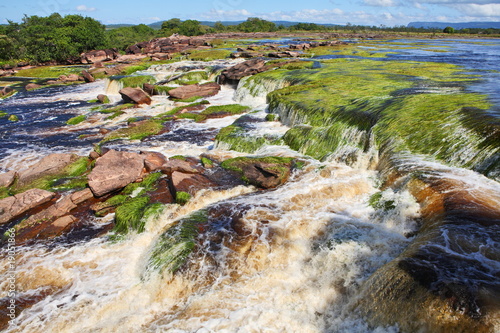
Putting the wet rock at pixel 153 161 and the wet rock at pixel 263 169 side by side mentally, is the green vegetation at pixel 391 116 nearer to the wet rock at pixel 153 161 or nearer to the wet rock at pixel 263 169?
the wet rock at pixel 263 169

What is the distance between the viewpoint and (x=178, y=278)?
7.53m

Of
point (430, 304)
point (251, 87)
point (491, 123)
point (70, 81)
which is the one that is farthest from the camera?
point (70, 81)

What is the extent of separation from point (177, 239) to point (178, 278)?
143 centimetres

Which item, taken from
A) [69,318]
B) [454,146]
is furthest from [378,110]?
[69,318]

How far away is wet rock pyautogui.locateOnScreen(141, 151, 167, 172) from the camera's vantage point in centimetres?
1414

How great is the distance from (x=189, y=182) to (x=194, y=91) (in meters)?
19.2

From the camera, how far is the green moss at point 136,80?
34.4m

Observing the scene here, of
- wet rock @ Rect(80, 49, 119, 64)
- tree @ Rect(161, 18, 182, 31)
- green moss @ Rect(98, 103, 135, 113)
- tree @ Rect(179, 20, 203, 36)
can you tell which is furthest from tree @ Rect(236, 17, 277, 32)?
green moss @ Rect(98, 103, 135, 113)

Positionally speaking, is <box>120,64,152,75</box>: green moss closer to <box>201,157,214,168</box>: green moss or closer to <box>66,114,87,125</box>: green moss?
<box>66,114,87,125</box>: green moss

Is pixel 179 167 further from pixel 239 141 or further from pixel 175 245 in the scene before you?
pixel 175 245

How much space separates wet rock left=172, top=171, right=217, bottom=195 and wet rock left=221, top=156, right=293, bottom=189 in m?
1.44

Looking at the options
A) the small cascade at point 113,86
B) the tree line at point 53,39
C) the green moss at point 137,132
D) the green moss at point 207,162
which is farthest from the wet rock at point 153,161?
the tree line at point 53,39

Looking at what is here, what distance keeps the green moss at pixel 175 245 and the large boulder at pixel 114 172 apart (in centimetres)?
451

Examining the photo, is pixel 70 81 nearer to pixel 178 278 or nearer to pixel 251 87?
pixel 251 87
